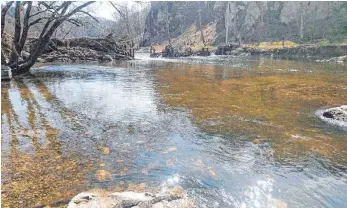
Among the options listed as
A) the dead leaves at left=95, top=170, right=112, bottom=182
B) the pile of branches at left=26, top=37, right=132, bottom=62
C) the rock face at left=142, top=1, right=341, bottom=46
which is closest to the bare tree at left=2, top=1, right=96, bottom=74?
the pile of branches at left=26, top=37, right=132, bottom=62

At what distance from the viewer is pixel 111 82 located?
14070mm

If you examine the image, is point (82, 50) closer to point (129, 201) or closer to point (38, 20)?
point (38, 20)

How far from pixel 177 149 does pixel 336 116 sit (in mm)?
4230

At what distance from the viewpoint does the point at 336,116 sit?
7.60 m

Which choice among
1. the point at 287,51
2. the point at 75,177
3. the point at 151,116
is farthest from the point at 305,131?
the point at 287,51

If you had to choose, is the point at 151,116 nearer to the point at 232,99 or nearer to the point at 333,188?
the point at 232,99

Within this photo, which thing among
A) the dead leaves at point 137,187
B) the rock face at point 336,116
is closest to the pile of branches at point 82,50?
the rock face at point 336,116

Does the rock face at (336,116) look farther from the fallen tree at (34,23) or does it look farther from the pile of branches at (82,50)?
the pile of branches at (82,50)

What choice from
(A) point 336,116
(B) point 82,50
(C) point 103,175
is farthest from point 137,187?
(B) point 82,50

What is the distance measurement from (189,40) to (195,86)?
59.0 metres

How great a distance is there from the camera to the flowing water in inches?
160

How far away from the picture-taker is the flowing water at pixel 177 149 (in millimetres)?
4070

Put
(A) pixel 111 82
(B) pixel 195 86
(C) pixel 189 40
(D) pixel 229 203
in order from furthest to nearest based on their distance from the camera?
1. (C) pixel 189 40
2. (A) pixel 111 82
3. (B) pixel 195 86
4. (D) pixel 229 203

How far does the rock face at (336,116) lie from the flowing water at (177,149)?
29 centimetres
